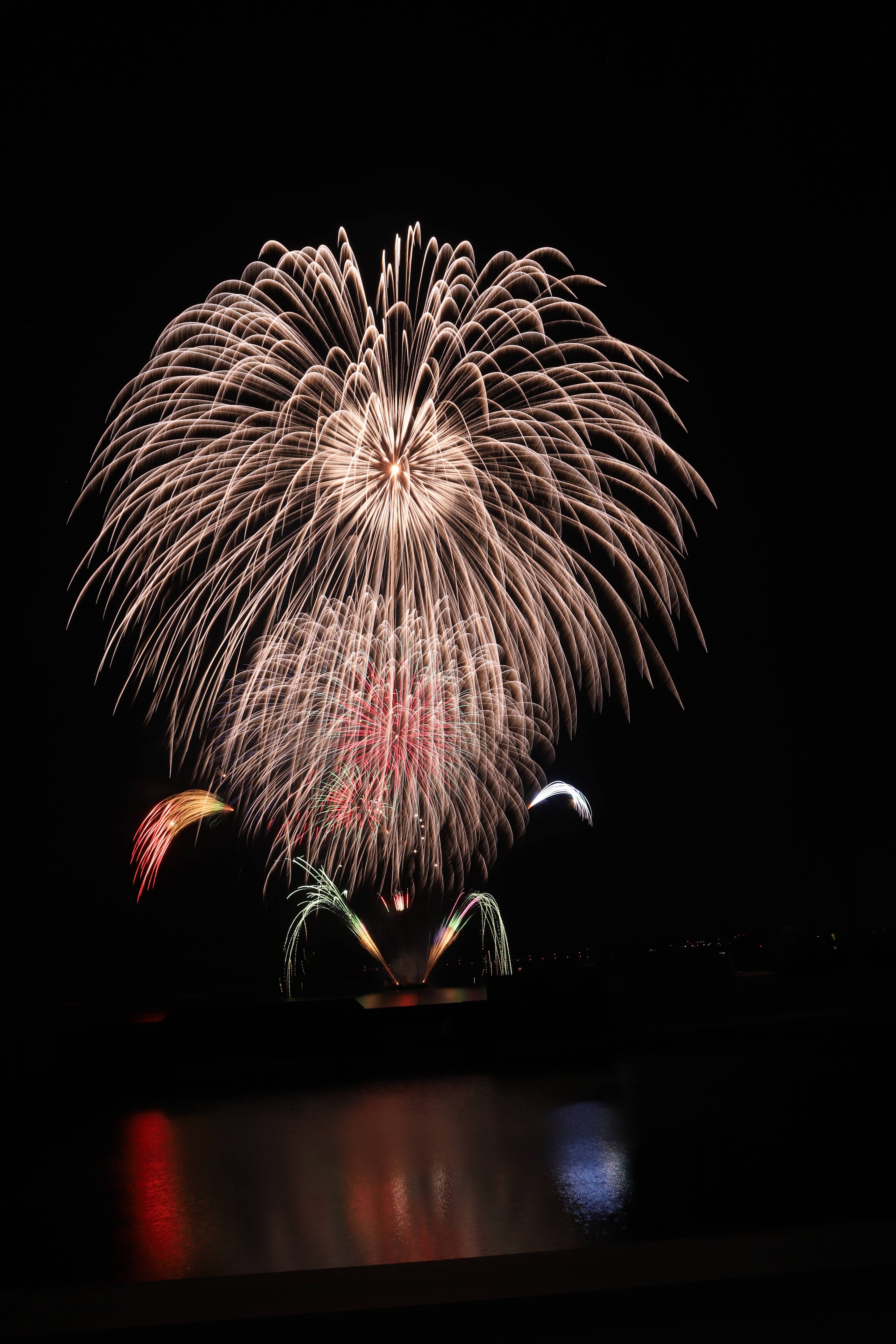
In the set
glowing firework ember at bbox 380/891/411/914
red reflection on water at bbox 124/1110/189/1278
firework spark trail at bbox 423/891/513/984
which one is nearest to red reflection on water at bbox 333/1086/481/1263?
red reflection on water at bbox 124/1110/189/1278

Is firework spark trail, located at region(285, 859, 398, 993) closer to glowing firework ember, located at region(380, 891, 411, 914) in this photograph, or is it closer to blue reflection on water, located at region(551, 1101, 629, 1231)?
glowing firework ember, located at region(380, 891, 411, 914)

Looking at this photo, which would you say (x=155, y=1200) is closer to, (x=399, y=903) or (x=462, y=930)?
(x=399, y=903)

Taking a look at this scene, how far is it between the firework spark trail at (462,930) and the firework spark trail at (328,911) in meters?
1.53

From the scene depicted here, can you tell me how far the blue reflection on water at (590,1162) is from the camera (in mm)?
6543

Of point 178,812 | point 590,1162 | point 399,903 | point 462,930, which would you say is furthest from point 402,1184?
point 462,930

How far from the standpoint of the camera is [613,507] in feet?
62.2

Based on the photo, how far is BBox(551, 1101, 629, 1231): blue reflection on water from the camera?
654 centimetres

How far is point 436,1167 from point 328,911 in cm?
2686

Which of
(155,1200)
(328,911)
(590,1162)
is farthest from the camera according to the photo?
(328,911)

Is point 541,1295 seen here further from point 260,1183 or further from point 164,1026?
point 164,1026

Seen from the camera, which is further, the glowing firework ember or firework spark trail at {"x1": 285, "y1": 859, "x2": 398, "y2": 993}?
the glowing firework ember

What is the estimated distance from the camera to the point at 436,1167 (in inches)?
307

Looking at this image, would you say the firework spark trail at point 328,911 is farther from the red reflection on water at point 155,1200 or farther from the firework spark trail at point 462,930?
the red reflection on water at point 155,1200

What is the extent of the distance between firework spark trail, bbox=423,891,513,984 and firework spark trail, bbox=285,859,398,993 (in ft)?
5.02
